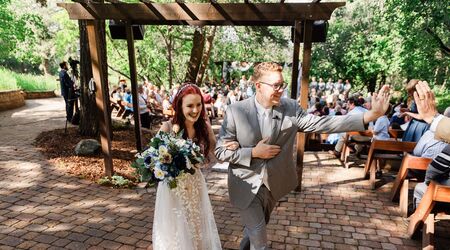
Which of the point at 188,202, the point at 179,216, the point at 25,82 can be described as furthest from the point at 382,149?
→ the point at 25,82

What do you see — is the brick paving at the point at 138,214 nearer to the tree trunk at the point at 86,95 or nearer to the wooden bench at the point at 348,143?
the wooden bench at the point at 348,143

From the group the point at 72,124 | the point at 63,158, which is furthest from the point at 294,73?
the point at 72,124

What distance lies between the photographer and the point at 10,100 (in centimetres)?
1316

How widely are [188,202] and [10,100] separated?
545 inches

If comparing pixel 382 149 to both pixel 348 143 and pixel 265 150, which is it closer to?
pixel 348 143

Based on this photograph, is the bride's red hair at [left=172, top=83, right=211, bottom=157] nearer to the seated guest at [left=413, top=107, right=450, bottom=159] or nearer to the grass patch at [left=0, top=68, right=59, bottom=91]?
the seated guest at [left=413, top=107, right=450, bottom=159]

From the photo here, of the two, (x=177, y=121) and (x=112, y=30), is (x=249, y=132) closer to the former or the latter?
(x=177, y=121)

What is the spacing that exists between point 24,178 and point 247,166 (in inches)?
184

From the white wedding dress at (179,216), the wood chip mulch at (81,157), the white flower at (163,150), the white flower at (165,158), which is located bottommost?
the wood chip mulch at (81,157)

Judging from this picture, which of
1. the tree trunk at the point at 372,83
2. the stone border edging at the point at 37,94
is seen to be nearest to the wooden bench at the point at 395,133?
the tree trunk at the point at 372,83

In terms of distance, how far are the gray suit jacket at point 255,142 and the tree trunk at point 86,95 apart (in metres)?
5.68

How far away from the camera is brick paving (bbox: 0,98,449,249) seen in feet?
12.2

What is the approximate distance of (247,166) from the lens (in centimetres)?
257

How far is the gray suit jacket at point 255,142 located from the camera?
2602 millimetres
